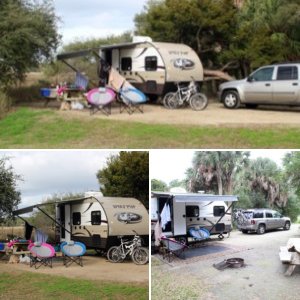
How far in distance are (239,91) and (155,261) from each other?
1404 cm

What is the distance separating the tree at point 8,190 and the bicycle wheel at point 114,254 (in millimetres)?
1323

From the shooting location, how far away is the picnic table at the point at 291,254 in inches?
242

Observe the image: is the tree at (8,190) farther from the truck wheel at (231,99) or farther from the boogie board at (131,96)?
the truck wheel at (231,99)

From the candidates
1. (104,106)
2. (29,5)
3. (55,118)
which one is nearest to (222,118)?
(104,106)

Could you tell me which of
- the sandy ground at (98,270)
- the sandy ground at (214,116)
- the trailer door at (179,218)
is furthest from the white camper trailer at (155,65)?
the trailer door at (179,218)

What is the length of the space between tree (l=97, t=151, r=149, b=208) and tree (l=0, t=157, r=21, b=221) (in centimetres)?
99

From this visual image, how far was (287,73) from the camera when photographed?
59.5 ft

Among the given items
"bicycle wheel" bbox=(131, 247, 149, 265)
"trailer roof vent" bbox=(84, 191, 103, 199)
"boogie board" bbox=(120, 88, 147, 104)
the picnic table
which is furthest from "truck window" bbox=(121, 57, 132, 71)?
the picnic table

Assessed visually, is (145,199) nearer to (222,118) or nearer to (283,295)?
(283,295)

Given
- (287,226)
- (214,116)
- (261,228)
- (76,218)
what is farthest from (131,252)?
(214,116)

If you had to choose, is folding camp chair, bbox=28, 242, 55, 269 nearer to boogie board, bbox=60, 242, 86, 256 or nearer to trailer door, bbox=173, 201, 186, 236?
boogie board, bbox=60, 242, 86, 256

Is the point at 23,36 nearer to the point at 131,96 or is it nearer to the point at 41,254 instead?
the point at 131,96

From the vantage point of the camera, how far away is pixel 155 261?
6277mm

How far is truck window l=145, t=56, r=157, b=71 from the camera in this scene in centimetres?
2048
